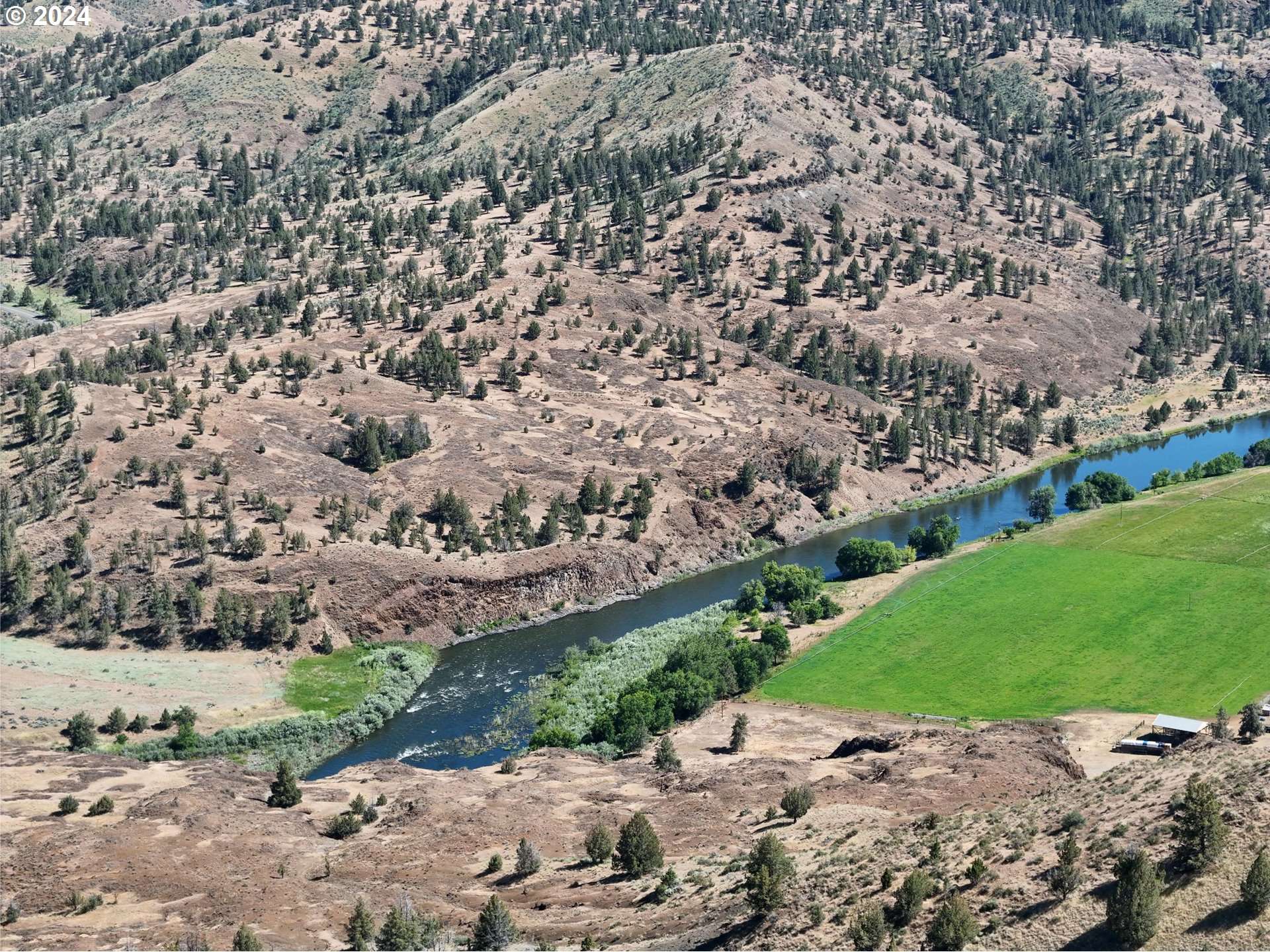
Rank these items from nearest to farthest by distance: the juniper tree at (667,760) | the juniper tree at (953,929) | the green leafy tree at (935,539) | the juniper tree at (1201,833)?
1. the juniper tree at (1201,833)
2. the juniper tree at (953,929)
3. the juniper tree at (667,760)
4. the green leafy tree at (935,539)

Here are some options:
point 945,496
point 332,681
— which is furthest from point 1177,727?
point 945,496

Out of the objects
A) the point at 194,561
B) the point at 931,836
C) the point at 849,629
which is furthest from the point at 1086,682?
the point at 194,561

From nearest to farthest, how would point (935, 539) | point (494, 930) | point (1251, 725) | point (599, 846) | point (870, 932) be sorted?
1. point (870, 932)
2. point (494, 930)
3. point (599, 846)
4. point (1251, 725)
5. point (935, 539)

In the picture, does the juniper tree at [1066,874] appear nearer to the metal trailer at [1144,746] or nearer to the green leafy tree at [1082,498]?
the metal trailer at [1144,746]

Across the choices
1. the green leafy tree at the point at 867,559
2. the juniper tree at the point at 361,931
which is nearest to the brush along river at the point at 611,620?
the green leafy tree at the point at 867,559

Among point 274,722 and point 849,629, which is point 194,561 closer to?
point 274,722

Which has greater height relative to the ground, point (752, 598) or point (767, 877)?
point (767, 877)

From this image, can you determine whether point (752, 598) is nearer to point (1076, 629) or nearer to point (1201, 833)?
point (1076, 629)

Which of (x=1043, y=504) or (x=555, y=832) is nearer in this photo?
(x=555, y=832)
